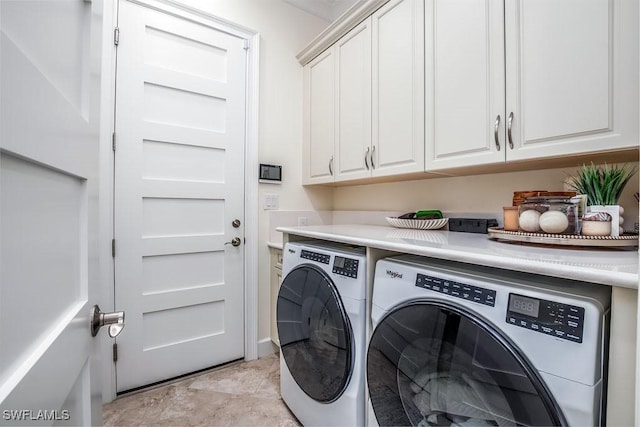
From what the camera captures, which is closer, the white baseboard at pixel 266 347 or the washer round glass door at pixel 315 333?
the washer round glass door at pixel 315 333

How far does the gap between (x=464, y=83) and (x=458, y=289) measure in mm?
1014

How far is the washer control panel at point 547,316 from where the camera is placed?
628 mm

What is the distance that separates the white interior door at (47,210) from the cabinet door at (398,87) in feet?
4.56

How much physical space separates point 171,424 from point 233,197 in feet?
4.48

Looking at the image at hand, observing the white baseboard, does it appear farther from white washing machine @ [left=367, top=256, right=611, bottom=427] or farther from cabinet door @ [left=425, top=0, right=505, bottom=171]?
cabinet door @ [left=425, top=0, right=505, bottom=171]

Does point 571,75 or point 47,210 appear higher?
point 571,75

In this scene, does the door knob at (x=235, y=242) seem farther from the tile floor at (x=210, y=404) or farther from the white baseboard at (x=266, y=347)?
the tile floor at (x=210, y=404)

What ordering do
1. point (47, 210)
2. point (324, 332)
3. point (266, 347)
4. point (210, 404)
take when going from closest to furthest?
point (47, 210), point (324, 332), point (210, 404), point (266, 347)

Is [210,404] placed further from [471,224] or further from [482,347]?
[471,224]

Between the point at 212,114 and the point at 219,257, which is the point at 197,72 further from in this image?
the point at 219,257

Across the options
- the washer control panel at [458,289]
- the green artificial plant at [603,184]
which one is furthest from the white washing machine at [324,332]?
the green artificial plant at [603,184]

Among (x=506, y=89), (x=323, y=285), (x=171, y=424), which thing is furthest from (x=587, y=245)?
(x=171, y=424)

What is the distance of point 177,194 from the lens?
193 centimetres

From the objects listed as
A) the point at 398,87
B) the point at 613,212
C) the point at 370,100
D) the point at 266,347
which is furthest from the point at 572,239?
the point at 266,347
